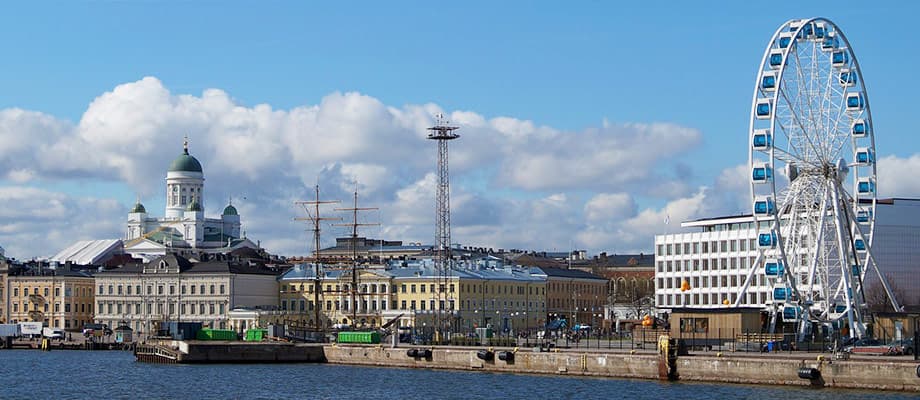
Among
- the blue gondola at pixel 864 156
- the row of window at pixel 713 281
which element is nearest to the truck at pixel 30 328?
the row of window at pixel 713 281

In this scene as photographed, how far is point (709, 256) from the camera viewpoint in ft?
504

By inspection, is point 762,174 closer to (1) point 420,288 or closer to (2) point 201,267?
(1) point 420,288

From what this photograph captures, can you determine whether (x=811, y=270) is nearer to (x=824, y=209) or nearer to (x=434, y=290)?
(x=824, y=209)

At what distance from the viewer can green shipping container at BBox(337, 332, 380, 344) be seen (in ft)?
361

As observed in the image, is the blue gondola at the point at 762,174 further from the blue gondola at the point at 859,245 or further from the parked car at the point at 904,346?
the parked car at the point at 904,346

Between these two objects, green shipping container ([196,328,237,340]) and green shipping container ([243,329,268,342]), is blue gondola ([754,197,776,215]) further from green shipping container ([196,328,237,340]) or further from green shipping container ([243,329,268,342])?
green shipping container ([196,328,237,340])

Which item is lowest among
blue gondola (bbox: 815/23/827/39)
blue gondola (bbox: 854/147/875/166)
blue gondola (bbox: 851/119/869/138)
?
blue gondola (bbox: 854/147/875/166)

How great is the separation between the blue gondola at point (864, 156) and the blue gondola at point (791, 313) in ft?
30.8

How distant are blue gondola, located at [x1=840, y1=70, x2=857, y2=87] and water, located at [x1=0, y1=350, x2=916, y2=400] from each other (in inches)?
892

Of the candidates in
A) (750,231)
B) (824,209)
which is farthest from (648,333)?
(750,231)

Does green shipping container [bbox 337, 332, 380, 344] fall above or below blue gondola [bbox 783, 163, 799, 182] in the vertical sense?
below

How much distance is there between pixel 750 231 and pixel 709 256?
23.4 feet

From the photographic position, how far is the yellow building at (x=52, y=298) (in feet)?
602

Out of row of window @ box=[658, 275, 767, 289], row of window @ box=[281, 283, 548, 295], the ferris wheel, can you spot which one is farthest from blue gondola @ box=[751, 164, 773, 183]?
row of window @ box=[281, 283, 548, 295]
